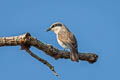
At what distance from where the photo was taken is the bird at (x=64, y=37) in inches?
288

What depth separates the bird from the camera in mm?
7320

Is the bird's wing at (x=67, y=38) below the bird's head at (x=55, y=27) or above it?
below

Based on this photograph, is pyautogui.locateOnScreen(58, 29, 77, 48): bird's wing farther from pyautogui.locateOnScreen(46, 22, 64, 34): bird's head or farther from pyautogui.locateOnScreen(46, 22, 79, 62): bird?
pyautogui.locateOnScreen(46, 22, 64, 34): bird's head

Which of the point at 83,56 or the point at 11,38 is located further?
the point at 83,56

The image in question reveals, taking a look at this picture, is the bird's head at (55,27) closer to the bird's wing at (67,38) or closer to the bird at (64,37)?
the bird at (64,37)

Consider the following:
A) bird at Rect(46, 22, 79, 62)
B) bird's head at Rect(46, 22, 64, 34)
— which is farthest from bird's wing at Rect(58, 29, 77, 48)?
bird's head at Rect(46, 22, 64, 34)

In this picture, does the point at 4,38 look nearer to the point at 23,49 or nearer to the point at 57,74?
the point at 23,49

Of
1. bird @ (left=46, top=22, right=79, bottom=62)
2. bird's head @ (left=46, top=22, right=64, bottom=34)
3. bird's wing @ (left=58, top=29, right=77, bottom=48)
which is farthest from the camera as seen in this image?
bird's head @ (left=46, top=22, right=64, bottom=34)

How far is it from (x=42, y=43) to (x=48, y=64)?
366 millimetres

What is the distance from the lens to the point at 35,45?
5.25m

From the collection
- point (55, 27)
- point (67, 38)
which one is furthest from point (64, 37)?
point (55, 27)

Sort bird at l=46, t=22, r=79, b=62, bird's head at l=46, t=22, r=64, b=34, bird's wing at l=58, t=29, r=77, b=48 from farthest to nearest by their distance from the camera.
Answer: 1. bird's head at l=46, t=22, r=64, b=34
2. bird's wing at l=58, t=29, r=77, b=48
3. bird at l=46, t=22, r=79, b=62

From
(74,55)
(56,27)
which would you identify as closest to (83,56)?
(74,55)

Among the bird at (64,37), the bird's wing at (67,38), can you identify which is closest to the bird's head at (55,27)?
the bird at (64,37)
